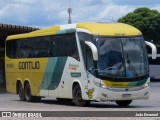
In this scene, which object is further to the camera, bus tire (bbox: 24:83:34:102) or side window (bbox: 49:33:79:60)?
bus tire (bbox: 24:83:34:102)

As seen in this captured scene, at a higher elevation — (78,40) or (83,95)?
(78,40)

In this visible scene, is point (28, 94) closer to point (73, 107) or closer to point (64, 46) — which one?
point (64, 46)

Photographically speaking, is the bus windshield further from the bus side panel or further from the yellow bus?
the bus side panel

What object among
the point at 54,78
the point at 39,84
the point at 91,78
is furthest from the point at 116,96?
the point at 39,84

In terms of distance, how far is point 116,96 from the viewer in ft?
62.9

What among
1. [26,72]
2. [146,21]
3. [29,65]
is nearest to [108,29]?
[29,65]

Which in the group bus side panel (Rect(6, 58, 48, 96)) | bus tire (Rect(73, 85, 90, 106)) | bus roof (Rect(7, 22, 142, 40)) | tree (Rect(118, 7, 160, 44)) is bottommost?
bus tire (Rect(73, 85, 90, 106))

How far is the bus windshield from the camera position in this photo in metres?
19.2

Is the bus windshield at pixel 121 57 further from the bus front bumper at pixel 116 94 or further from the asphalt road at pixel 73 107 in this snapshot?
the asphalt road at pixel 73 107

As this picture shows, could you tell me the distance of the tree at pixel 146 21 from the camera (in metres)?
70.8

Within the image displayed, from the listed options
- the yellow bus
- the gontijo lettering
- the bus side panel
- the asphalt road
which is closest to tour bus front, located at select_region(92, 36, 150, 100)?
the yellow bus

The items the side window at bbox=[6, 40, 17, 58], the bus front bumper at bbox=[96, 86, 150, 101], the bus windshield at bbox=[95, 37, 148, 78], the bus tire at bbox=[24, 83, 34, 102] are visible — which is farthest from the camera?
the side window at bbox=[6, 40, 17, 58]

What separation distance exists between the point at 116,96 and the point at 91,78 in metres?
1.18

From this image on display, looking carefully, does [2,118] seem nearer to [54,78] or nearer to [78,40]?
[78,40]
